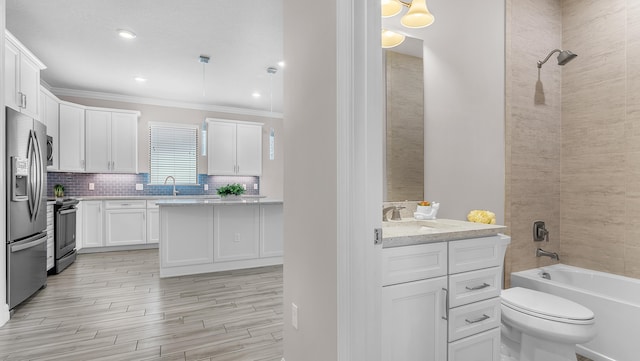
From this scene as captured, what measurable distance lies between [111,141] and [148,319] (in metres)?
4.26

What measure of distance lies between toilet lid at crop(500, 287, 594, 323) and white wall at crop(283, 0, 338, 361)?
52.0 inches

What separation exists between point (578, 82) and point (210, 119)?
19.4 feet

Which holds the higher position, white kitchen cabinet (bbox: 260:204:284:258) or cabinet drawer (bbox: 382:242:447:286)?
cabinet drawer (bbox: 382:242:447:286)

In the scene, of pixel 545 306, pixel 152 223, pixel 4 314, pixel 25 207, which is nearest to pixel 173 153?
pixel 152 223

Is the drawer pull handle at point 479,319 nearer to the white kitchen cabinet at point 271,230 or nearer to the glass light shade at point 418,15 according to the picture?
the glass light shade at point 418,15

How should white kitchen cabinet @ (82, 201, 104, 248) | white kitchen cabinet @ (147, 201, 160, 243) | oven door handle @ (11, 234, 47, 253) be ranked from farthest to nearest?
white kitchen cabinet @ (147, 201, 160, 243) → white kitchen cabinet @ (82, 201, 104, 248) → oven door handle @ (11, 234, 47, 253)

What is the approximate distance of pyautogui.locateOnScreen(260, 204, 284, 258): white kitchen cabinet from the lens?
4602 millimetres

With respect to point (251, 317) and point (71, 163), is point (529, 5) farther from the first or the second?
point (71, 163)

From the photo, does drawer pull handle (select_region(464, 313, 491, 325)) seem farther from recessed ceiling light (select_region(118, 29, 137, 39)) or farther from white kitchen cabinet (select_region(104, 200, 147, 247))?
white kitchen cabinet (select_region(104, 200, 147, 247))

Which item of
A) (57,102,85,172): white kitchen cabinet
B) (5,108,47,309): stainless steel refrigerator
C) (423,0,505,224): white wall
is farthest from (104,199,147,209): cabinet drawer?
(423,0,505,224): white wall

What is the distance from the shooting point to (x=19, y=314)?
2.82 meters

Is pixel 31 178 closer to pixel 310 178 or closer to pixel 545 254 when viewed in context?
pixel 310 178

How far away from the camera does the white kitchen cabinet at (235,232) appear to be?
4305 mm

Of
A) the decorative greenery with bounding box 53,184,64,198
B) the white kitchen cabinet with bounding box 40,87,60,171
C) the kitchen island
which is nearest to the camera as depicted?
the kitchen island
